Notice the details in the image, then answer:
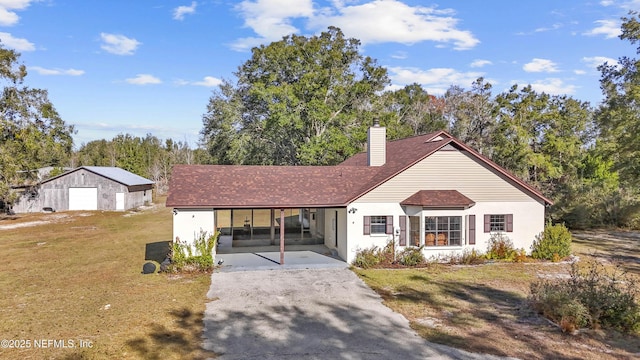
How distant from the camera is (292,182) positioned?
18703 millimetres

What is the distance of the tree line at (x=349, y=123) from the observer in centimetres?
3106

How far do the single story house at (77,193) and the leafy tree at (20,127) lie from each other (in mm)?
1649

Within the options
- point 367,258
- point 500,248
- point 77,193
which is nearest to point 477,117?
point 500,248

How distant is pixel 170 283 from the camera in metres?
14.0

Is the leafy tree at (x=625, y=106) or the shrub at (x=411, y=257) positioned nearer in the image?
the shrub at (x=411, y=257)

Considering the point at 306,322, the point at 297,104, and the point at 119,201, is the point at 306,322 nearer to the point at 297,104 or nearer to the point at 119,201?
the point at 297,104

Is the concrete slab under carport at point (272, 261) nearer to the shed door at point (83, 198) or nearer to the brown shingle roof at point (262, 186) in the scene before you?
the brown shingle roof at point (262, 186)

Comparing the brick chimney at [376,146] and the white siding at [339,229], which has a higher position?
the brick chimney at [376,146]

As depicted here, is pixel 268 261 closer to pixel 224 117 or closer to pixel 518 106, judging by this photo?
pixel 224 117

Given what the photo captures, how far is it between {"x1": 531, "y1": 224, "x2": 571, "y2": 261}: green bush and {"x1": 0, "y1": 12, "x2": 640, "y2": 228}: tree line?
41.4 feet

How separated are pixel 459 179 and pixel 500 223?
2.66 m

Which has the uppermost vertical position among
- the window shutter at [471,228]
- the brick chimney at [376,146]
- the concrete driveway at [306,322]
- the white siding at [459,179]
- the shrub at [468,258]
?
the brick chimney at [376,146]

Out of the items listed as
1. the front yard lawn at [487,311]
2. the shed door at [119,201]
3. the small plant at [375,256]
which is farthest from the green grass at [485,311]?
the shed door at [119,201]

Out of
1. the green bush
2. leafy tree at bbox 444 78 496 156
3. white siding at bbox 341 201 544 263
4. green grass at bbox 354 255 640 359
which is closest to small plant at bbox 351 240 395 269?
white siding at bbox 341 201 544 263
